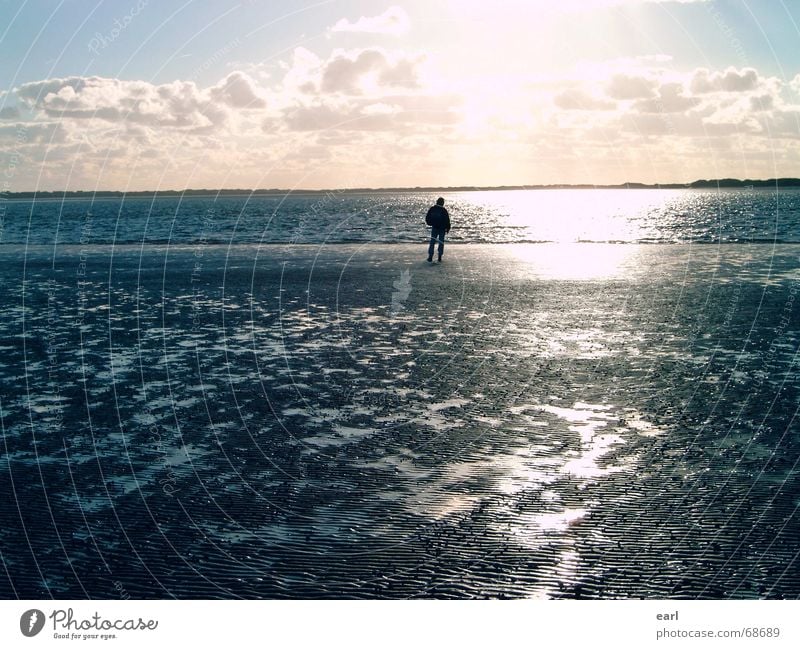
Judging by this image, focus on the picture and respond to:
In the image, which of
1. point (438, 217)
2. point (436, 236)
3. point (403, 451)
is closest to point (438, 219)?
point (438, 217)

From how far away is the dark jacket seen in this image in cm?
3338

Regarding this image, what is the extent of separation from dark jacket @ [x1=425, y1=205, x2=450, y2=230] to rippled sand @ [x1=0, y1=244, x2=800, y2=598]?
38.6 ft

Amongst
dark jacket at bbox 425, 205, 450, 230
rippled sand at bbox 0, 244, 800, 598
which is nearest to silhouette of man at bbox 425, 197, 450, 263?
dark jacket at bbox 425, 205, 450, 230

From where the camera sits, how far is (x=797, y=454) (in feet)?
32.0

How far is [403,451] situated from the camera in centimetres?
1001

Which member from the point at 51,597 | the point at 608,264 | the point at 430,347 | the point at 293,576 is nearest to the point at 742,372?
the point at 430,347

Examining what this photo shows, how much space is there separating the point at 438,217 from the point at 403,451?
24539mm

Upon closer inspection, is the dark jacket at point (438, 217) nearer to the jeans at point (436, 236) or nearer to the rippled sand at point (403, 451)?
the jeans at point (436, 236)

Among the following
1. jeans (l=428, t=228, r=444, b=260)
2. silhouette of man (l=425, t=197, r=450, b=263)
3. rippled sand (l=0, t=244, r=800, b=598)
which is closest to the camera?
rippled sand (l=0, t=244, r=800, b=598)

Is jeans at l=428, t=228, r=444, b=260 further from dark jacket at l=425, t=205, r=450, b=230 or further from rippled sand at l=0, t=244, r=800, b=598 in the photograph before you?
rippled sand at l=0, t=244, r=800, b=598

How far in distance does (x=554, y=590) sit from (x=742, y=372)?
898 cm

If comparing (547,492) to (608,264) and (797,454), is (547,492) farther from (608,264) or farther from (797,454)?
(608,264)

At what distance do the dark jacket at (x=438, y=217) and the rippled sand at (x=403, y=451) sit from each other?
1177cm

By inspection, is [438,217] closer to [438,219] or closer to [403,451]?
[438,219]
